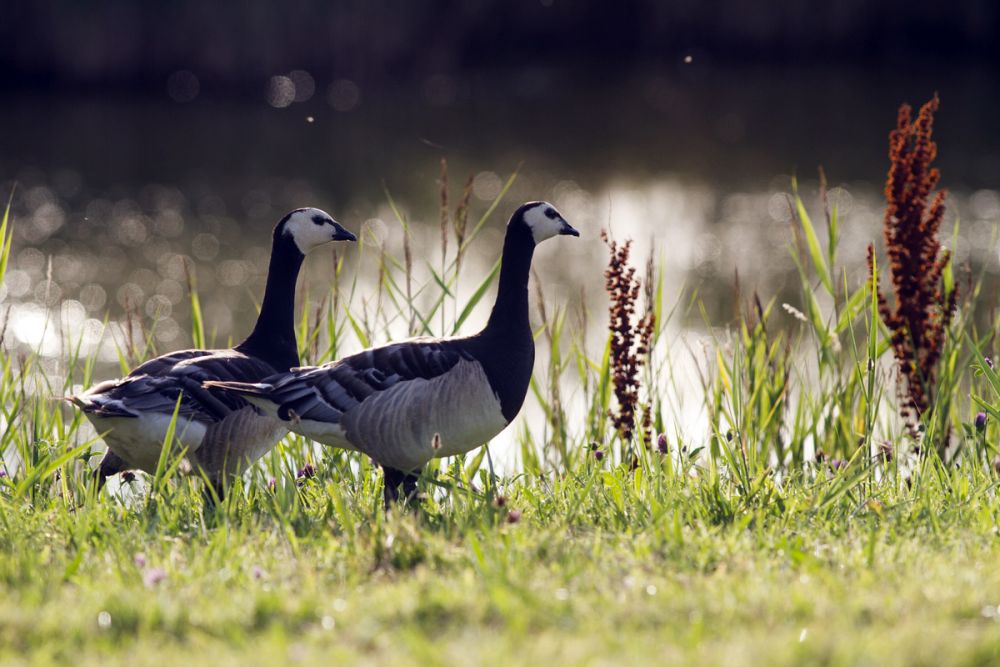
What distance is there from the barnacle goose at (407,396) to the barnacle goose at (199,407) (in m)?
0.24

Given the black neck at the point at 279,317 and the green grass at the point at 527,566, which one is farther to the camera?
the black neck at the point at 279,317

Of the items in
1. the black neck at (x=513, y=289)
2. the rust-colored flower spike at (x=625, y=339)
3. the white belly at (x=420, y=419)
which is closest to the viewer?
the white belly at (x=420, y=419)

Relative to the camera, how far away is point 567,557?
4.08 m

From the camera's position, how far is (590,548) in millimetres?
4258

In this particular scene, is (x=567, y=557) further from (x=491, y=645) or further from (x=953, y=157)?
(x=953, y=157)

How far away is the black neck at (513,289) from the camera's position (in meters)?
5.39

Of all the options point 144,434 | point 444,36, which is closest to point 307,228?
point 144,434

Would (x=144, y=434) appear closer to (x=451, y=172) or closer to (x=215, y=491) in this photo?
(x=215, y=491)

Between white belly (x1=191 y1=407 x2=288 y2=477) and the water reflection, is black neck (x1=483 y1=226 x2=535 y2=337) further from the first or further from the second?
the water reflection

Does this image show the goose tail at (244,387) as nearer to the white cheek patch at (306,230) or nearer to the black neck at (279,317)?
the black neck at (279,317)

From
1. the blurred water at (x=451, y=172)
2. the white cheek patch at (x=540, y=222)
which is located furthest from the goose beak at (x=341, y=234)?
the blurred water at (x=451, y=172)

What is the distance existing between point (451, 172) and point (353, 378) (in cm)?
1403

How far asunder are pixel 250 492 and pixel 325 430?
53cm

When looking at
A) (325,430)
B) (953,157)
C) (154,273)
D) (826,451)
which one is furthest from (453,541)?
(953,157)
